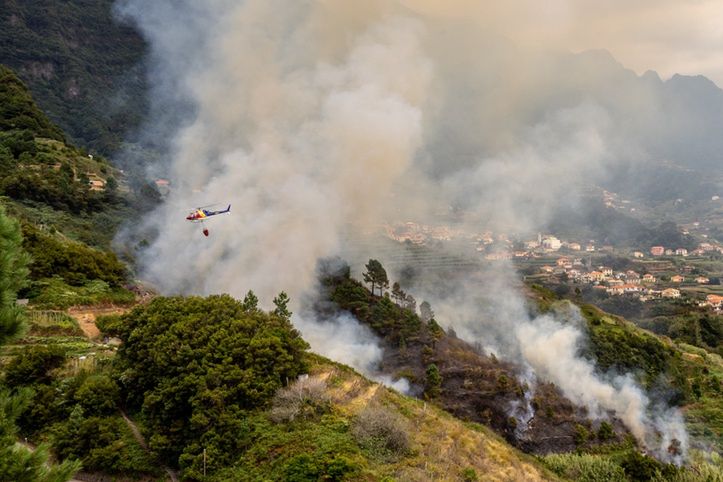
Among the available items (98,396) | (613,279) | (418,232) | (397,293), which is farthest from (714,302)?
(98,396)

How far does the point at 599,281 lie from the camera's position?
76.0 meters

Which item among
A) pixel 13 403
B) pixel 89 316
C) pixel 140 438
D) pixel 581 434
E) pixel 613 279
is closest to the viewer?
pixel 13 403

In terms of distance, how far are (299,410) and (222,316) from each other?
512 cm

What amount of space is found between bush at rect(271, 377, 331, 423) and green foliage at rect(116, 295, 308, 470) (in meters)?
0.43

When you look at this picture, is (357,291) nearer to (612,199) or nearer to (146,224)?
(146,224)

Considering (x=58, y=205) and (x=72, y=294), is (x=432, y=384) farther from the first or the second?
(x=58, y=205)

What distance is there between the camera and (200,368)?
1445 cm

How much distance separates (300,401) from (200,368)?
336 centimetres

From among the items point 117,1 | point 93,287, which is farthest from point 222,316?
point 117,1

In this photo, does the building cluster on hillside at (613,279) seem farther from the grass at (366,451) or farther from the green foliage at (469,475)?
the green foliage at (469,475)

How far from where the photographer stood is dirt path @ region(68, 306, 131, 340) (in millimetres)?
20500

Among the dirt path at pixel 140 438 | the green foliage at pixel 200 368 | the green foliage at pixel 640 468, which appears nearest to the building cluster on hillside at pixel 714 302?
the green foliage at pixel 640 468

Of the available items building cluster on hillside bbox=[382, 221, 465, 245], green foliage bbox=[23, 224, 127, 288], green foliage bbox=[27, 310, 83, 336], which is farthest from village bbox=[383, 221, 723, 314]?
green foliage bbox=[27, 310, 83, 336]

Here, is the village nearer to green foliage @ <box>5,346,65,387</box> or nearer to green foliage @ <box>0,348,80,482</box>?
green foliage @ <box>5,346,65,387</box>
